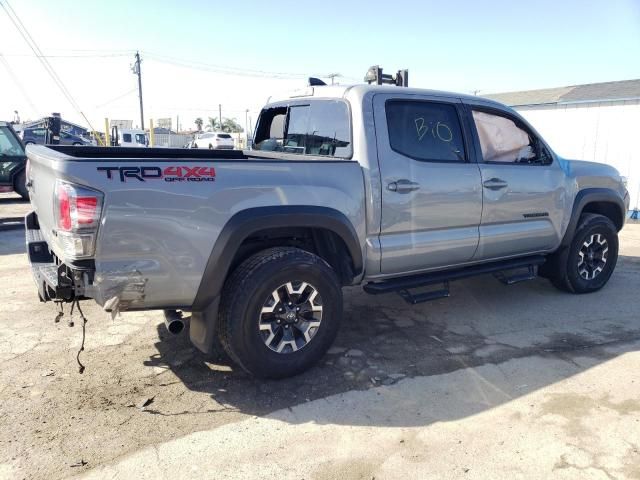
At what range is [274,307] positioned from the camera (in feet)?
11.1

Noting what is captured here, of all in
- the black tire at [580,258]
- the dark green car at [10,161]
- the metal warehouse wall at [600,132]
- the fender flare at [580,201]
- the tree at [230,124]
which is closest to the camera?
the fender flare at [580,201]

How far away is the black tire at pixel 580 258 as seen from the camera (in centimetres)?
532

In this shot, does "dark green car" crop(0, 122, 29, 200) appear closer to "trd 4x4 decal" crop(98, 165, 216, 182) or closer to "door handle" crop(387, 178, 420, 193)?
"trd 4x4 decal" crop(98, 165, 216, 182)

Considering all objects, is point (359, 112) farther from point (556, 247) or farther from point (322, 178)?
point (556, 247)

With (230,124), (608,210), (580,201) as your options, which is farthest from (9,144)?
(230,124)

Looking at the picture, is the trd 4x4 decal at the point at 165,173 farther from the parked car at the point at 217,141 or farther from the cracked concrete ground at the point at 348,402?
the parked car at the point at 217,141

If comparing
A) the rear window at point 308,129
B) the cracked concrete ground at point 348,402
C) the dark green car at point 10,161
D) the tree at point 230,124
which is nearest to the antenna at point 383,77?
the rear window at point 308,129

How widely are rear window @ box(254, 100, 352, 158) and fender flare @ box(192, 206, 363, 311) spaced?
0.64 metres

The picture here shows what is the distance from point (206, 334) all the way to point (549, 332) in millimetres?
3006

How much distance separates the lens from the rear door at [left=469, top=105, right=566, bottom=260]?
4465mm

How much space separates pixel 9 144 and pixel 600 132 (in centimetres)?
1363

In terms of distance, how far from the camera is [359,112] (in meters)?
3.78

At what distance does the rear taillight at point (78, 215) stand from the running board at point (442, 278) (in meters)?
2.04

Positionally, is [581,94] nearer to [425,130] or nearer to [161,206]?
[425,130]
